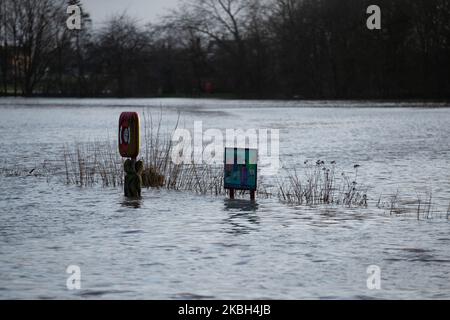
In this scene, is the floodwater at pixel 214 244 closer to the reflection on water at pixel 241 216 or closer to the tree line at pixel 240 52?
the reflection on water at pixel 241 216

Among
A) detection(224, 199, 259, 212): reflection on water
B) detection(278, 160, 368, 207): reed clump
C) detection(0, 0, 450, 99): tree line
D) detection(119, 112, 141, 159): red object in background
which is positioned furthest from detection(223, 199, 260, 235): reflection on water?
detection(0, 0, 450, 99): tree line

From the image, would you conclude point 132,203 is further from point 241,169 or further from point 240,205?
point 241,169

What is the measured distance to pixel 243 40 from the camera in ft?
288

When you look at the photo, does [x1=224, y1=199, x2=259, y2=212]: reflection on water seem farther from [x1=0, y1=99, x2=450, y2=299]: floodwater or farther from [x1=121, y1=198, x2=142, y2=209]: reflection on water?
[x1=121, y1=198, x2=142, y2=209]: reflection on water

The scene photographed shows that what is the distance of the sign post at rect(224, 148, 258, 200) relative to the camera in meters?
13.7

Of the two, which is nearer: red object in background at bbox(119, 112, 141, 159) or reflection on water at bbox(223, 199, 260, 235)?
reflection on water at bbox(223, 199, 260, 235)

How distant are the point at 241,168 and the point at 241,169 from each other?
22 mm

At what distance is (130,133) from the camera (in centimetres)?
1416

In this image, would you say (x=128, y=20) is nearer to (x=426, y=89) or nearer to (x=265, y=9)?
(x=265, y=9)

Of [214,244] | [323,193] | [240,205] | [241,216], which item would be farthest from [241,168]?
[214,244]

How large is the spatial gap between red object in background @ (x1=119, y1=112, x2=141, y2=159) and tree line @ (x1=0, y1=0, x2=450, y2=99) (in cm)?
6198

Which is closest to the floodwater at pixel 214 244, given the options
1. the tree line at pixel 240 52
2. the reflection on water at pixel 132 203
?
the reflection on water at pixel 132 203

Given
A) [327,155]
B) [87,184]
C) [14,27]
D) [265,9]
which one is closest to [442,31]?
[265,9]

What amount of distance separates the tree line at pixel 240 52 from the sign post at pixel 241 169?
61.8 metres
